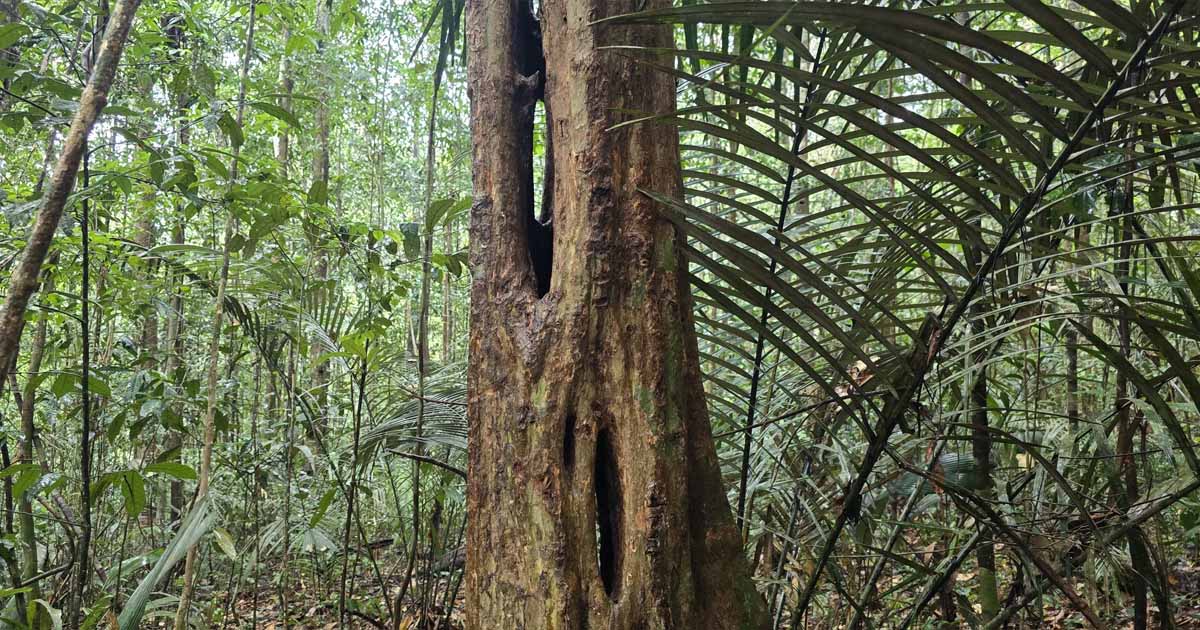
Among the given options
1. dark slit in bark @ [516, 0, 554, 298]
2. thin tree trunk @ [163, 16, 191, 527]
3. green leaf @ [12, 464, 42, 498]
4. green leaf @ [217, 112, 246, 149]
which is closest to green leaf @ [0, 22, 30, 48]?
green leaf @ [217, 112, 246, 149]

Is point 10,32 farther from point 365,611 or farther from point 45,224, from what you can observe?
point 365,611

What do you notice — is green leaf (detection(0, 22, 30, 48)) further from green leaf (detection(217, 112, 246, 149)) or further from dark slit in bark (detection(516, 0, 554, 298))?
dark slit in bark (detection(516, 0, 554, 298))

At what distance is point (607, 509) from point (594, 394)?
0.62 ft

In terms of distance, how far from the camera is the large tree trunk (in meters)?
1.12

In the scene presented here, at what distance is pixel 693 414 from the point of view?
48.3 inches

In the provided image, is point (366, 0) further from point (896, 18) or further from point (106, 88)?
point (896, 18)

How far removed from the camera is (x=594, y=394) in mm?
1171

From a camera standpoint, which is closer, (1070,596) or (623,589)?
(623,589)

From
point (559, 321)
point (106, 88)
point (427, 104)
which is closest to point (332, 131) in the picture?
point (427, 104)

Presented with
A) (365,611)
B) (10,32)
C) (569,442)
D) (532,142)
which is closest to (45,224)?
(10,32)

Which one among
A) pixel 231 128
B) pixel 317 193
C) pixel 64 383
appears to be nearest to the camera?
pixel 64 383

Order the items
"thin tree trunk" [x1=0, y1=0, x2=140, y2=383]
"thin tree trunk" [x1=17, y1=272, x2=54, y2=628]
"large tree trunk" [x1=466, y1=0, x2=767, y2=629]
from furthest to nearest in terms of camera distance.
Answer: "thin tree trunk" [x1=17, y1=272, x2=54, y2=628], "thin tree trunk" [x1=0, y1=0, x2=140, y2=383], "large tree trunk" [x1=466, y1=0, x2=767, y2=629]

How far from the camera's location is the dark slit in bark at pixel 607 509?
117cm

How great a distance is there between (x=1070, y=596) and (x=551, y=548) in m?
0.90
